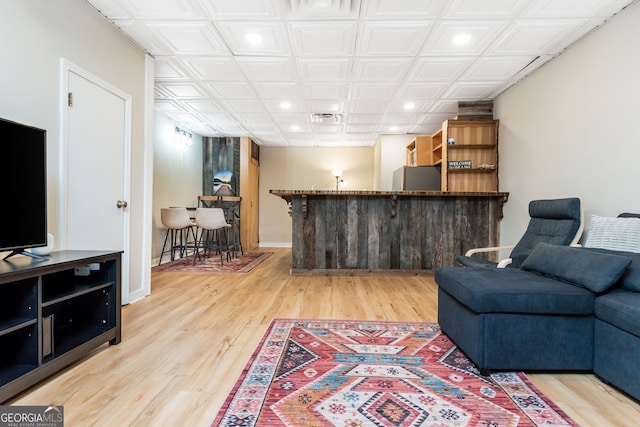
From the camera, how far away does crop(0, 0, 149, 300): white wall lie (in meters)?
1.78

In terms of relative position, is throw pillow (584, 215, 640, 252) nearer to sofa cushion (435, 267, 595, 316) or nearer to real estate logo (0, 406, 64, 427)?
sofa cushion (435, 267, 595, 316)

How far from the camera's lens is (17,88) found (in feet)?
5.96

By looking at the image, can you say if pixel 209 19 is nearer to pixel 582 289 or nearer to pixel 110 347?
pixel 110 347

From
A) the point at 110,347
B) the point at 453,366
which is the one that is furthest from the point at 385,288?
the point at 110,347

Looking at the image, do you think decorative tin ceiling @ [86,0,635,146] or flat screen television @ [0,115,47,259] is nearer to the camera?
flat screen television @ [0,115,47,259]

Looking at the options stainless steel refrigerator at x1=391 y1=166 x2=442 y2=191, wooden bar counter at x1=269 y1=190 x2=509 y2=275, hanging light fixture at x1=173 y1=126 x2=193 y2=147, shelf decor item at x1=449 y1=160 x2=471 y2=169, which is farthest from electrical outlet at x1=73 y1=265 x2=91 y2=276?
stainless steel refrigerator at x1=391 y1=166 x2=442 y2=191

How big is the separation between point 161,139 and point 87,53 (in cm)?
286

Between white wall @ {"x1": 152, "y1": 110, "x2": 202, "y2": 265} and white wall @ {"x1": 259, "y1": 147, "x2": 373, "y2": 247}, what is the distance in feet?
5.25

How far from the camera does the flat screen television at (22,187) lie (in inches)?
58.5

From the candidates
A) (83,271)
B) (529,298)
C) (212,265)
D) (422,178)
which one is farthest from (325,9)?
(212,265)

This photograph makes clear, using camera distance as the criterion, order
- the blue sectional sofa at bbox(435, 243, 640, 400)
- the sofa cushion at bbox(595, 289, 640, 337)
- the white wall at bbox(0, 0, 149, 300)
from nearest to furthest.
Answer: the sofa cushion at bbox(595, 289, 640, 337), the blue sectional sofa at bbox(435, 243, 640, 400), the white wall at bbox(0, 0, 149, 300)

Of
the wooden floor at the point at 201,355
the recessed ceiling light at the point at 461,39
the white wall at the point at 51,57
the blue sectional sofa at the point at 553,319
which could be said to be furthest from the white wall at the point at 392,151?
the blue sectional sofa at the point at 553,319

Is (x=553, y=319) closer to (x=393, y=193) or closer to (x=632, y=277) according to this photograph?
(x=632, y=277)

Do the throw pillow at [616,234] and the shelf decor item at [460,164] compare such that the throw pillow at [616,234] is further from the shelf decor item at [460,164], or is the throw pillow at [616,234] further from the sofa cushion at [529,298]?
the shelf decor item at [460,164]
